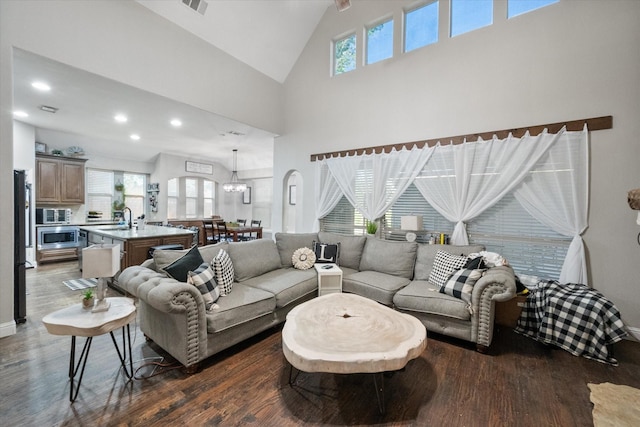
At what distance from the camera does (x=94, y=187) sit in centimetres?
713

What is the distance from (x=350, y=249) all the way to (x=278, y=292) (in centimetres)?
154

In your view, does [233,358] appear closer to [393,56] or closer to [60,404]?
[60,404]

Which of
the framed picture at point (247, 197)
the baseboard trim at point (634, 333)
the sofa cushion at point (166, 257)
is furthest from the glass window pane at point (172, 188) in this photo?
the baseboard trim at point (634, 333)

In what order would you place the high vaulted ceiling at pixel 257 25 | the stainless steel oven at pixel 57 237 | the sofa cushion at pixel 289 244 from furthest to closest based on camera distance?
the stainless steel oven at pixel 57 237 < the high vaulted ceiling at pixel 257 25 < the sofa cushion at pixel 289 244

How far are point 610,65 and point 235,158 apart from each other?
8280mm

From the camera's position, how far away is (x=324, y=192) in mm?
5105

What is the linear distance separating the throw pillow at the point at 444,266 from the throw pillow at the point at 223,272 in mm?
2368

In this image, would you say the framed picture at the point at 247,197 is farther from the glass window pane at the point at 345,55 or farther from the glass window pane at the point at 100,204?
the glass window pane at the point at 345,55

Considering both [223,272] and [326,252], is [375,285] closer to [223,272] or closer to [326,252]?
[326,252]

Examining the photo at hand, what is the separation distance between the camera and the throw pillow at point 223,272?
8.82 ft

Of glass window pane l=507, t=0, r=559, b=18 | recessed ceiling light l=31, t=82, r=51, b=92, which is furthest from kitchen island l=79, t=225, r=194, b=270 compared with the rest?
glass window pane l=507, t=0, r=559, b=18

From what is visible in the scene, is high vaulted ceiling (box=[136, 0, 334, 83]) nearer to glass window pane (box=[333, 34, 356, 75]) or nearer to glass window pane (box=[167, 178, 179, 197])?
glass window pane (box=[333, 34, 356, 75])

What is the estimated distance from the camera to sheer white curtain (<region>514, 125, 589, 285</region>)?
302 centimetres

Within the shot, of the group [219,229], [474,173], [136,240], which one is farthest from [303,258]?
[219,229]
